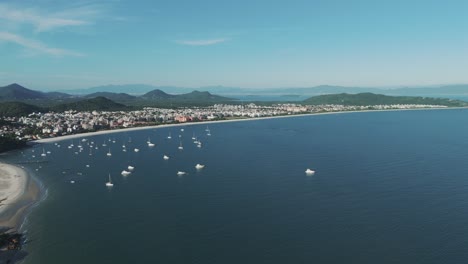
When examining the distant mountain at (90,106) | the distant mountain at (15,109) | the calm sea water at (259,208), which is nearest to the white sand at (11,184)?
the calm sea water at (259,208)

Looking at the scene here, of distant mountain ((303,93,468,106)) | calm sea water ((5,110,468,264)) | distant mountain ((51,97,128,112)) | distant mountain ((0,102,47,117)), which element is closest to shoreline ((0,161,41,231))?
calm sea water ((5,110,468,264))

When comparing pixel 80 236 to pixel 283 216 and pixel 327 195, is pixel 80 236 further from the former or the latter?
pixel 327 195

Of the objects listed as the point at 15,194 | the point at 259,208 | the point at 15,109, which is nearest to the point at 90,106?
the point at 15,109

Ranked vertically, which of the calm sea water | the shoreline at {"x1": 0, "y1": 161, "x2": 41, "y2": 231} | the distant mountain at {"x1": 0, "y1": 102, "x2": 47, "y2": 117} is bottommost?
the shoreline at {"x1": 0, "y1": 161, "x2": 41, "y2": 231}

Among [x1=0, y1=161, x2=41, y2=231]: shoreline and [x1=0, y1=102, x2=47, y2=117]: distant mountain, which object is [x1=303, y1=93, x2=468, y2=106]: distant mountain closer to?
[x1=0, y1=102, x2=47, y2=117]: distant mountain

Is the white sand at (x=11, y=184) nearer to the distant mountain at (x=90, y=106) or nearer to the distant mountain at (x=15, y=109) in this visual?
the distant mountain at (x=15, y=109)

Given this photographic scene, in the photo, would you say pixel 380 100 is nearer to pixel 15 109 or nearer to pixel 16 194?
pixel 15 109
